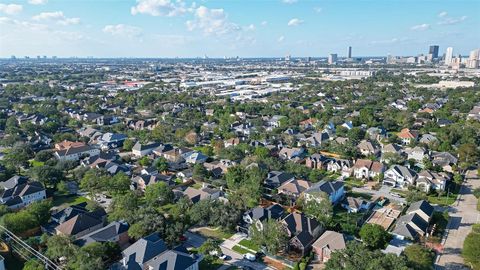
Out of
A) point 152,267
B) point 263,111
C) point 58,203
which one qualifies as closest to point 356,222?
point 152,267

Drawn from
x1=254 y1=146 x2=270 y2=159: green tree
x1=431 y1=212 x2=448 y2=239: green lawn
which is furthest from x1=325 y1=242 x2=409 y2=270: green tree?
→ x1=254 y1=146 x2=270 y2=159: green tree

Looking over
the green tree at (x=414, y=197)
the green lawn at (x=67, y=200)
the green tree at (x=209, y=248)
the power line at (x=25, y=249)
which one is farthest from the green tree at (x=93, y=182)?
the green tree at (x=414, y=197)

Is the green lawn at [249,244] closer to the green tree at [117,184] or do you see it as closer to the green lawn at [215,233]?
the green lawn at [215,233]

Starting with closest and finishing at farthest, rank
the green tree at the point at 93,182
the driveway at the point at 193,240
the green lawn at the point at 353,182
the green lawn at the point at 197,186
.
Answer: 1. the driveway at the point at 193,240
2. the green tree at the point at 93,182
3. the green lawn at the point at 197,186
4. the green lawn at the point at 353,182

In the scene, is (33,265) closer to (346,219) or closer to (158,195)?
(158,195)

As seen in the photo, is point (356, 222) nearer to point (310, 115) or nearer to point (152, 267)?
point (152, 267)

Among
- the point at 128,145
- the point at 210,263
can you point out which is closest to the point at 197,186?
the point at 210,263

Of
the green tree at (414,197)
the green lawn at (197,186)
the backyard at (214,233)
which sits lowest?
the backyard at (214,233)
